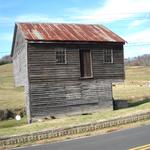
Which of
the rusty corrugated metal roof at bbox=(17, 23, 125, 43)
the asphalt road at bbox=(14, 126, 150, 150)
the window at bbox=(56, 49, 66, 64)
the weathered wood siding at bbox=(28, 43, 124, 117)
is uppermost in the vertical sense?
the rusty corrugated metal roof at bbox=(17, 23, 125, 43)

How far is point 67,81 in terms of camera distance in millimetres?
34156

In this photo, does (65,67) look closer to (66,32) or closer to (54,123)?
(66,32)

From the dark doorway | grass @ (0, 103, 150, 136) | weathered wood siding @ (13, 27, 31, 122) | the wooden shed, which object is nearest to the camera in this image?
grass @ (0, 103, 150, 136)

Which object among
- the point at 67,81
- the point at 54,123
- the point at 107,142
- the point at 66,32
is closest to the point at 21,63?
the point at 67,81

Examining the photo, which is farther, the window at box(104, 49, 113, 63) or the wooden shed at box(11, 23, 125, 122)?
the window at box(104, 49, 113, 63)

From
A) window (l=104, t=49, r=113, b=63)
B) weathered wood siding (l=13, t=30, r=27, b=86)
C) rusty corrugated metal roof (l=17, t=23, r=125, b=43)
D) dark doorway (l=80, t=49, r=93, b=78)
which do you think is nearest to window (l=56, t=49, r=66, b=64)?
rusty corrugated metal roof (l=17, t=23, r=125, b=43)

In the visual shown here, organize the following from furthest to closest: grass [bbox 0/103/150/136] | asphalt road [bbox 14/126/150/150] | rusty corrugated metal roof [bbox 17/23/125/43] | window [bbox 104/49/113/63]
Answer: window [bbox 104/49/113/63], rusty corrugated metal roof [bbox 17/23/125/43], grass [bbox 0/103/150/136], asphalt road [bbox 14/126/150/150]

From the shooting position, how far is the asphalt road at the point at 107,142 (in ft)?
50.5

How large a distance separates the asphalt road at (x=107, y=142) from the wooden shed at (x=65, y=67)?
14547 millimetres

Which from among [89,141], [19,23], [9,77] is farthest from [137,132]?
[9,77]

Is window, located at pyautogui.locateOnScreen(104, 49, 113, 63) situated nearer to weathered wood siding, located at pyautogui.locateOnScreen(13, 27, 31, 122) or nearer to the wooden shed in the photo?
the wooden shed

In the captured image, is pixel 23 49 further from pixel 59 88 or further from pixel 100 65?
pixel 100 65

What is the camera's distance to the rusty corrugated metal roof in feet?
111

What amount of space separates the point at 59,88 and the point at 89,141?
16870 millimetres
